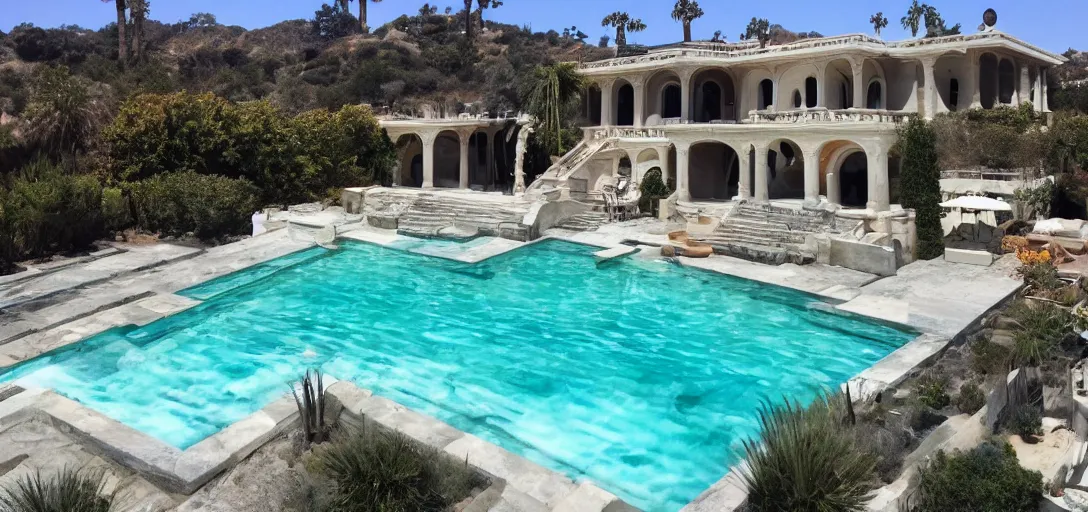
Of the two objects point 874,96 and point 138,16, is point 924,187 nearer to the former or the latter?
point 874,96

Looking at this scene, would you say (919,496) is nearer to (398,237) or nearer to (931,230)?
(931,230)

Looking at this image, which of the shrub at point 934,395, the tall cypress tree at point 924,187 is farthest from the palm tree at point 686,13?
the shrub at point 934,395

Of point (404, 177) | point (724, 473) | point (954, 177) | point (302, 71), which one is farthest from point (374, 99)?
point (724, 473)

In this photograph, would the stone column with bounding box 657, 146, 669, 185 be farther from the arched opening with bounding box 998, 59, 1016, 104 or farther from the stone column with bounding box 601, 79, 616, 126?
the arched opening with bounding box 998, 59, 1016, 104

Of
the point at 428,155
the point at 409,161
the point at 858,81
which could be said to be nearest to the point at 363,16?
the point at 409,161

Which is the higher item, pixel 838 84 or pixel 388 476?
pixel 838 84

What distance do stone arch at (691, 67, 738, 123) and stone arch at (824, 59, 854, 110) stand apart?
4882 millimetres

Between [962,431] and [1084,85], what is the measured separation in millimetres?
35271

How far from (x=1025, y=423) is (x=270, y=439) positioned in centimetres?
1045

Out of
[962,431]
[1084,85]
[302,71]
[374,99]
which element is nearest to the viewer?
[962,431]

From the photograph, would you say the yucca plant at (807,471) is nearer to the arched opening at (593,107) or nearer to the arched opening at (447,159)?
the arched opening at (447,159)

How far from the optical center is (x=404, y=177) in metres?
38.0

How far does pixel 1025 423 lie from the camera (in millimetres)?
10844

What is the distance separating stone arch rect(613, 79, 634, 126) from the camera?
3894cm
